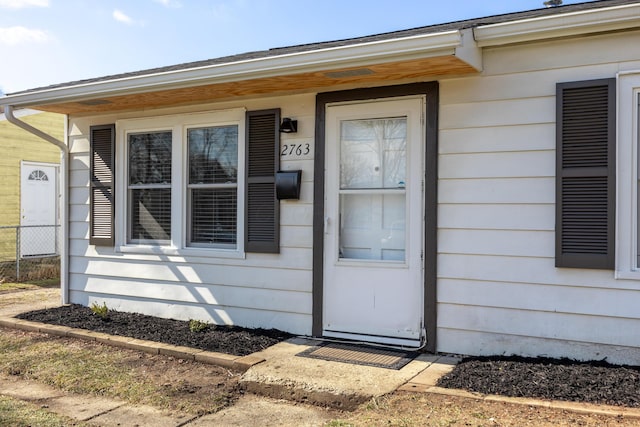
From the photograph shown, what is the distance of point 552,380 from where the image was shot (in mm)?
3674

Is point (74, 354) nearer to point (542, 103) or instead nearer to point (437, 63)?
point (437, 63)

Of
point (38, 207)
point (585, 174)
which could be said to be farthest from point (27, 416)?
point (38, 207)

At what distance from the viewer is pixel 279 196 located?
5.24 meters

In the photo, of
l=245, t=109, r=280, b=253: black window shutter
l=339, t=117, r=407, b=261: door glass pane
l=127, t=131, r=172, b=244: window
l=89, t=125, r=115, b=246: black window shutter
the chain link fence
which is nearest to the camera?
l=339, t=117, r=407, b=261: door glass pane

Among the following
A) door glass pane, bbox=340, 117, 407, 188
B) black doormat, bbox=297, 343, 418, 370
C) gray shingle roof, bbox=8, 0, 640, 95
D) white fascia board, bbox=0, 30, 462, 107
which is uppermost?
gray shingle roof, bbox=8, 0, 640, 95

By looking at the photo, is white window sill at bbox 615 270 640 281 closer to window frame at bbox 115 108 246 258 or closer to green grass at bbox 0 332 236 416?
green grass at bbox 0 332 236 416

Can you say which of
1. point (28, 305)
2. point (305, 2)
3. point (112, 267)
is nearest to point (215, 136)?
point (112, 267)

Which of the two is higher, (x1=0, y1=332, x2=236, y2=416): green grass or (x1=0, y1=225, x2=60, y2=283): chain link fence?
(x1=0, y1=225, x2=60, y2=283): chain link fence

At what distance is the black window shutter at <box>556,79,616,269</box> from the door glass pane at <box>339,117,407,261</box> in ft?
4.07

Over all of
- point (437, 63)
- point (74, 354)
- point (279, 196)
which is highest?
point (437, 63)

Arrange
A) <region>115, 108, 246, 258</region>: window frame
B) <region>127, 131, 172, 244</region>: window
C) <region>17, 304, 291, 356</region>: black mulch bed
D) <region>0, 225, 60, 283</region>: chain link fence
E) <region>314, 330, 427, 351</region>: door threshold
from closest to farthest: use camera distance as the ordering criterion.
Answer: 1. <region>314, 330, 427, 351</region>: door threshold
2. <region>17, 304, 291, 356</region>: black mulch bed
3. <region>115, 108, 246, 258</region>: window frame
4. <region>127, 131, 172, 244</region>: window
5. <region>0, 225, 60, 283</region>: chain link fence

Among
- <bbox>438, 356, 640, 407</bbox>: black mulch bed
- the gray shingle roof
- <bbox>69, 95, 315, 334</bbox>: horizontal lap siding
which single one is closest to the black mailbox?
<bbox>69, 95, 315, 334</bbox>: horizontal lap siding

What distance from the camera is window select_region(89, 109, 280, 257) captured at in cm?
545

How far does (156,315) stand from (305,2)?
6010 millimetres
